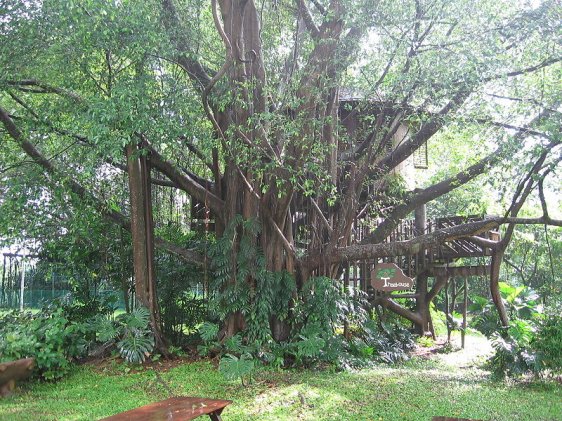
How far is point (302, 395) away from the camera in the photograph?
6.70m

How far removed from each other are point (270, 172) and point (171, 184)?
314cm

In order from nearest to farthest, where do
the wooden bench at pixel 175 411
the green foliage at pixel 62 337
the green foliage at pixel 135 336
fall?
1. the wooden bench at pixel 175 411
2. the green foliage at pixel 62 337
3. the green foliage at pixel 135 336

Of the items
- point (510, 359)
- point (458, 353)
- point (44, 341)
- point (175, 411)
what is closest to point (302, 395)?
point (175, 411)

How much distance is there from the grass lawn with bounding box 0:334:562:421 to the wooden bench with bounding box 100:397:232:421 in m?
1.33

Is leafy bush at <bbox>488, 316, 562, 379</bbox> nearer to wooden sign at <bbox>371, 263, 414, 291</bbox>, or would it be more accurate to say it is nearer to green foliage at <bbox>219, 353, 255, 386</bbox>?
wooden sign at <bbox>371, 263, 414, 291</bbox>

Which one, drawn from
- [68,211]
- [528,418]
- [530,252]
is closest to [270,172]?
[68,211]

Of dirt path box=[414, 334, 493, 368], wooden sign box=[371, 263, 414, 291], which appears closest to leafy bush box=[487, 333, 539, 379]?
wooden sign box=[371, 263, 414, 291]

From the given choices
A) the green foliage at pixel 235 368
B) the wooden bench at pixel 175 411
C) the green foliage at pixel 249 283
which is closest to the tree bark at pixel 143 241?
the green foliage at pixel 249 283

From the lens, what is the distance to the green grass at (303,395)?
243 inches

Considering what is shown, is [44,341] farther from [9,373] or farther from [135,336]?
[9,373]

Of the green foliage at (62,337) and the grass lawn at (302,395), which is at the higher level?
the green foliage at (62,337)

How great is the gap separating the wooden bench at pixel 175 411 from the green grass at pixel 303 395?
54.2 inches

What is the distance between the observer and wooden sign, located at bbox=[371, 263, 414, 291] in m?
9.05

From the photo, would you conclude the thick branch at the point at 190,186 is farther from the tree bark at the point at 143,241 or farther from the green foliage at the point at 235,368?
the green foliage at the point at 235,368
